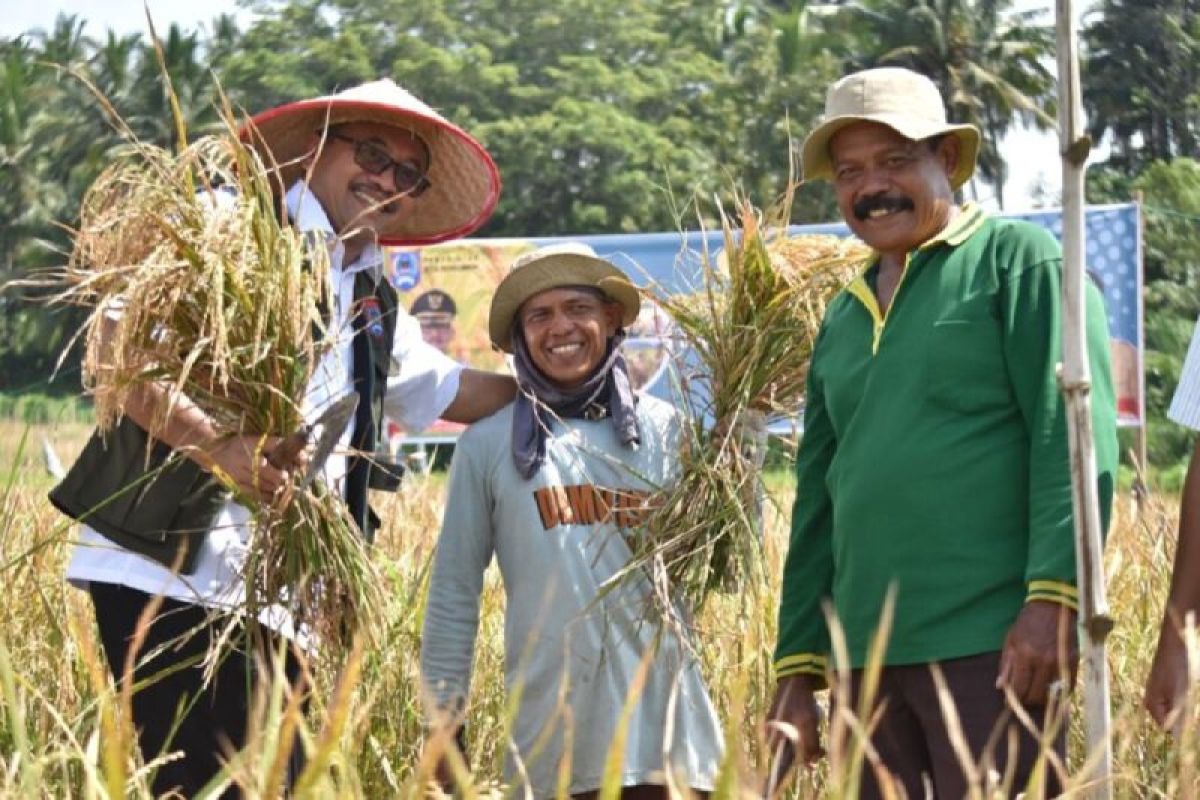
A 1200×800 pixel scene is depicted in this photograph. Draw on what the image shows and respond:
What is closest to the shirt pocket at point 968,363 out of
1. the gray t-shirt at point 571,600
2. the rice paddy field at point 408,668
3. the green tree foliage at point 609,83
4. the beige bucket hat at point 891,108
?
the beige bucket hat at point 891,108

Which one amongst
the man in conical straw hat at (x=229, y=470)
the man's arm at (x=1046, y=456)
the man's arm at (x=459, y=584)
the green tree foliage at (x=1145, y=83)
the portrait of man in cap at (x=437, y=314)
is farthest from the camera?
the green tree foliage at (x=1145, y=83)

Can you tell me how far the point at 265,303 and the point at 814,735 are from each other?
1077 mm

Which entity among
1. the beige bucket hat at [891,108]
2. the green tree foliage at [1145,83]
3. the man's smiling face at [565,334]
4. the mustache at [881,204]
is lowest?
the man's smiling face at [565,334]

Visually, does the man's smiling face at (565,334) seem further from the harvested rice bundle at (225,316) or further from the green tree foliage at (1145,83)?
the green tree foliage at (1145,83)

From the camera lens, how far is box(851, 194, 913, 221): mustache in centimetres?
292

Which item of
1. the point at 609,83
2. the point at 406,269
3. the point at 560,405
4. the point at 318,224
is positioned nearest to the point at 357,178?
the point at 318,224

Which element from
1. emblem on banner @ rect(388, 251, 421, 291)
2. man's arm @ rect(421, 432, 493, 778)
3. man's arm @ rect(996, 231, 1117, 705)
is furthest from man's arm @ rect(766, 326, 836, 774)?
emblem on banner @ rect(388, 251, 421, 291)

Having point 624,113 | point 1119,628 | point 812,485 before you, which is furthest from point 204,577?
point 624,113

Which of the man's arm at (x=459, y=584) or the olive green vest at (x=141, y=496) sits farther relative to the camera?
the man's arm at (x=459, y=584)

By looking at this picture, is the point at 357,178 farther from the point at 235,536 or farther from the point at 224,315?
the point at 235,536

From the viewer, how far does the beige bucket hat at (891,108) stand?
2.91 meters

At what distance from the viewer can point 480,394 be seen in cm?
365

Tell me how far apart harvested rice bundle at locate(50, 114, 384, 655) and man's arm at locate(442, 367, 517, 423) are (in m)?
0.57

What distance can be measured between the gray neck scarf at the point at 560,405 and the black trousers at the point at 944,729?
0.72m
